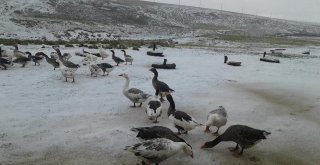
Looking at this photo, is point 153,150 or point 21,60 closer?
point 153,150

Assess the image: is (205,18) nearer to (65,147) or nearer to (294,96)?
(294,96)

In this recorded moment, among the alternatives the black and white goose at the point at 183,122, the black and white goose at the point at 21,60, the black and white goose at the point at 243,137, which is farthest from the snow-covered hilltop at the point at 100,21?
the black and white goose at the point at 243,137

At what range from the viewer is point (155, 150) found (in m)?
7.92

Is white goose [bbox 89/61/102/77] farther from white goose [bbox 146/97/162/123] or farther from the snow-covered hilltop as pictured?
the snow-covered hilltop

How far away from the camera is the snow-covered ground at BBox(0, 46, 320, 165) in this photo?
29.2ft

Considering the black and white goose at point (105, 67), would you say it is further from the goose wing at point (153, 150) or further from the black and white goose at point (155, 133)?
the goose wing at point (153, 150)

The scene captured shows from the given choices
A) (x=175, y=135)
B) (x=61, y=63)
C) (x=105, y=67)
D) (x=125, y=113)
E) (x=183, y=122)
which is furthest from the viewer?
(x=105, y=67)

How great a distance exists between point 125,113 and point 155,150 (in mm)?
4822

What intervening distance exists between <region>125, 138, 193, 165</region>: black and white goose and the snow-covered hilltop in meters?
39.6

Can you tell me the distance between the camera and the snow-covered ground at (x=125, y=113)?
8914 millimetres

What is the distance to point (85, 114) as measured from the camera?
12.1m

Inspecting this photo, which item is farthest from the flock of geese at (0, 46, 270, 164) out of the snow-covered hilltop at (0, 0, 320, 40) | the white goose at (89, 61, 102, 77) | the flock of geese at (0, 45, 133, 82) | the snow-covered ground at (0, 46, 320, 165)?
the snow-covered hilltop at (0, 0, 320, 40)

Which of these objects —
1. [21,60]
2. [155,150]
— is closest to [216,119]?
[155,150]

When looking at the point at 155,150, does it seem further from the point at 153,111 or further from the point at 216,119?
the point at 153,111
